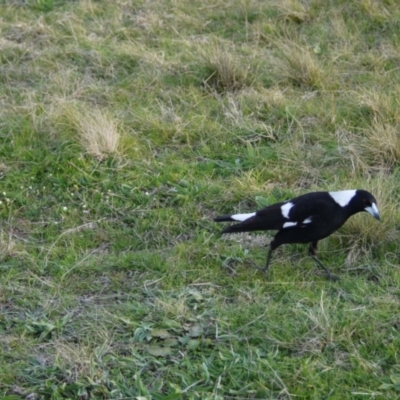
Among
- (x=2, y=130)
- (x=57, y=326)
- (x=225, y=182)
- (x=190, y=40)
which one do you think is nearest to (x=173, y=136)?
(x=225, y=182)

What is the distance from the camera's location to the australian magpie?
15.5ft

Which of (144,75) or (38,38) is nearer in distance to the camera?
(144,75)

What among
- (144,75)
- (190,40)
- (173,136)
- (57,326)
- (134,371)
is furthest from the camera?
(190,40)

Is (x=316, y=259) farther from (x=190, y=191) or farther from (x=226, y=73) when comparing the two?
(x=226, y=73)

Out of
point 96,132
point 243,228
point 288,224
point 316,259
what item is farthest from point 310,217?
point 96,132

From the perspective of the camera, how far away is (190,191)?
5.58 m

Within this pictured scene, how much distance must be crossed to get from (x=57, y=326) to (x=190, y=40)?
3.86m

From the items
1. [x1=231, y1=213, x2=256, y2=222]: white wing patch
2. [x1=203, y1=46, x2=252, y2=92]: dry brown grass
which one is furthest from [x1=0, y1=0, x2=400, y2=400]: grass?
[x1=231, y1=213, x2=256, y2=222]: white wing patch

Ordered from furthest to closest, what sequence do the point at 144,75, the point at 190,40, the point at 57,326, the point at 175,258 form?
the point at 190,40 → the point at 144,75 → the point at 175,258 → the point at 57,326

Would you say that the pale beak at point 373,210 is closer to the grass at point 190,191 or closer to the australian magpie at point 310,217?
the australian magpie at point 310,217

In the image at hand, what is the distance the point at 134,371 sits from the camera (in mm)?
4059

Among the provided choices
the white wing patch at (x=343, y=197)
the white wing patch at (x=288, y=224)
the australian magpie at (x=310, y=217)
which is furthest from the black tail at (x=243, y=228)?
the white wing patch at (x=343, y=197)

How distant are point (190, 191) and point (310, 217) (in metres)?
1.07

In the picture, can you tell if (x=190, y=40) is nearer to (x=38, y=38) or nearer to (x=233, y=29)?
(x=233, y=29)
